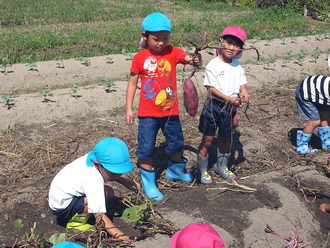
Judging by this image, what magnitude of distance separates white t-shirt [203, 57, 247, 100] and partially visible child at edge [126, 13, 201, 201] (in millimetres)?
278

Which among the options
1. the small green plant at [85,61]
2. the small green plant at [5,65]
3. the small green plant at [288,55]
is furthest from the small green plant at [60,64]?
the small green plant at [288,55]

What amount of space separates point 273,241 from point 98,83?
419cm

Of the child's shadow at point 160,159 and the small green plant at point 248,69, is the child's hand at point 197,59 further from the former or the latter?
the small green plant at point 248,69

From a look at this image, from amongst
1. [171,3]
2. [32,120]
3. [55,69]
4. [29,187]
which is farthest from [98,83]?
[171,3]

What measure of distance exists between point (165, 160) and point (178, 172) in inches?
18.3

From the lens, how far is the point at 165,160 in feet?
11.9

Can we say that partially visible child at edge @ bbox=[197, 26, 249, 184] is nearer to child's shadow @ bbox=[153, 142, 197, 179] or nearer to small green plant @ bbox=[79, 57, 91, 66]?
child's shadow @ bbox=[153, 142, 197, 179]

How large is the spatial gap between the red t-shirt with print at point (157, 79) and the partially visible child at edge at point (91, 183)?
59 centimetres

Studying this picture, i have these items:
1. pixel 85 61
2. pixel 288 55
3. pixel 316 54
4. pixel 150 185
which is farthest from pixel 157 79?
pixel 316 54

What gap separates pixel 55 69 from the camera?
5668 millimetres

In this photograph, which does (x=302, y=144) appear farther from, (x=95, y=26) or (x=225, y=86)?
(x=95, y=26)

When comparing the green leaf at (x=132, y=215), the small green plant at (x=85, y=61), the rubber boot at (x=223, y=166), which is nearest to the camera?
the green leaf at (x=132, y=215)

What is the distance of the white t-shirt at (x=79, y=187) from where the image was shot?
2266mm

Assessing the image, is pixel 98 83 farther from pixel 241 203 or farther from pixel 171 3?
pixel 171 3
